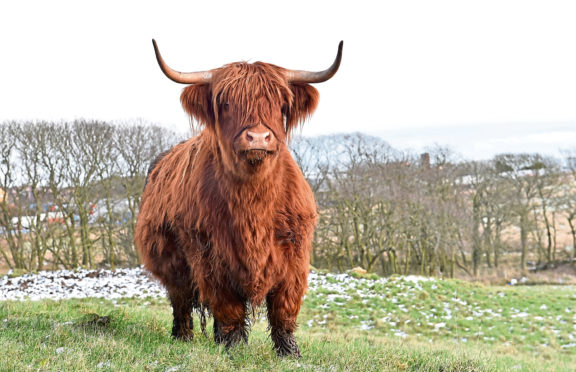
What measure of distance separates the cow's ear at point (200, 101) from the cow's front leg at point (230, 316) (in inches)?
61.7

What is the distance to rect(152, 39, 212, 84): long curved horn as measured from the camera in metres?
4.04

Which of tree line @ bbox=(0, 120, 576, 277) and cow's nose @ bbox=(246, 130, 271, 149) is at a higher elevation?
cow's nose @ bbox=(246, 130, 271, 149)

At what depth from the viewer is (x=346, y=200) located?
27.9 metres

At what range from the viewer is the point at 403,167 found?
3017 cm

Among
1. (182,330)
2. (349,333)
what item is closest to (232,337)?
(182,330)

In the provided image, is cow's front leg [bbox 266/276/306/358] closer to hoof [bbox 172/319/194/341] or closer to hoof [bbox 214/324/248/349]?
hoof [bbox 214/324/248/349]

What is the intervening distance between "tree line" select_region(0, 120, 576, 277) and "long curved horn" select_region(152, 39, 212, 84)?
58.9ft

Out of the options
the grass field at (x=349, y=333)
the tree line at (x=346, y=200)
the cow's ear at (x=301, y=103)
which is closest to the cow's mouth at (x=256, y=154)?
the cow's ear at (x=301, y=103)

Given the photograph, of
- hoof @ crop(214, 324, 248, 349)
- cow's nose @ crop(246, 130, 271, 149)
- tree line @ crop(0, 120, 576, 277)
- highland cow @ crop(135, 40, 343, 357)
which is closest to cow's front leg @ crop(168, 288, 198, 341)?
highland cow @ crop(135, 40, 343, 357)

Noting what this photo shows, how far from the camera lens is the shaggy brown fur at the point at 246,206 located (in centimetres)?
402

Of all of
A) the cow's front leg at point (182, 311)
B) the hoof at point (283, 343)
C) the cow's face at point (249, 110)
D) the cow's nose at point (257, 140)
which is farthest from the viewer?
the cow's front leg at point (182, 311)

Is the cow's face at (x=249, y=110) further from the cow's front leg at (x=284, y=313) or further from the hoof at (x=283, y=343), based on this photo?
the hoof at (x=283, y=343)

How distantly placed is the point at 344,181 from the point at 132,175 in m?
11.9

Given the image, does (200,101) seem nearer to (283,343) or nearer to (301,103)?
(301,103)
